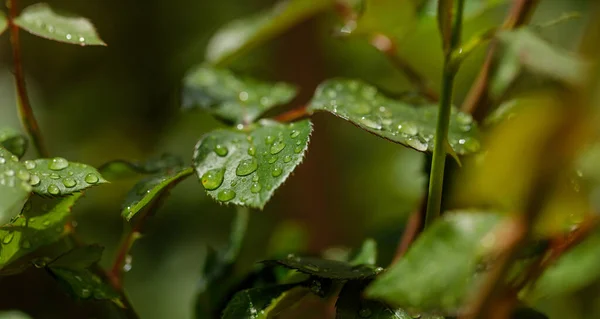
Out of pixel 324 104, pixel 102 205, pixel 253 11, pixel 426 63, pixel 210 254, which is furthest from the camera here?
pixel 253 11

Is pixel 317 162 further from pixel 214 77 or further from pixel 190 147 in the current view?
pixel 214 77

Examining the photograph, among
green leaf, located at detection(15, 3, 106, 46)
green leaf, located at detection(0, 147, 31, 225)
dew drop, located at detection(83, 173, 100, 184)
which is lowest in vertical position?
dew drop, located at detection(83, 173, 100, 184)

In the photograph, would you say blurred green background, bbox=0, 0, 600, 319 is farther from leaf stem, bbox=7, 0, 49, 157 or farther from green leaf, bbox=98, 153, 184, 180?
leaf stem, bbox=7, 0, 49, 157

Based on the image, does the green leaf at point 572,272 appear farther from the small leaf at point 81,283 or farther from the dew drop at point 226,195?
the small leaf at point 81,283

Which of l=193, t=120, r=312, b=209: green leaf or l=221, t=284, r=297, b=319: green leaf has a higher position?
l=193, t=120, r=312, b=209: green leaf

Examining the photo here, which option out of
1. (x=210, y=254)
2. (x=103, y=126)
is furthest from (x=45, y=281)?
(x=103, y=126)

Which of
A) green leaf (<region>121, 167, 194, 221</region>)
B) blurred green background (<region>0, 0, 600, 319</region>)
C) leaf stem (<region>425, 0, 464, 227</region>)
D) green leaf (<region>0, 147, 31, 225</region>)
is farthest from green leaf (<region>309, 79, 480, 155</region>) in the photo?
blurred green background (<region>0, 0, 600, 319</region>)
